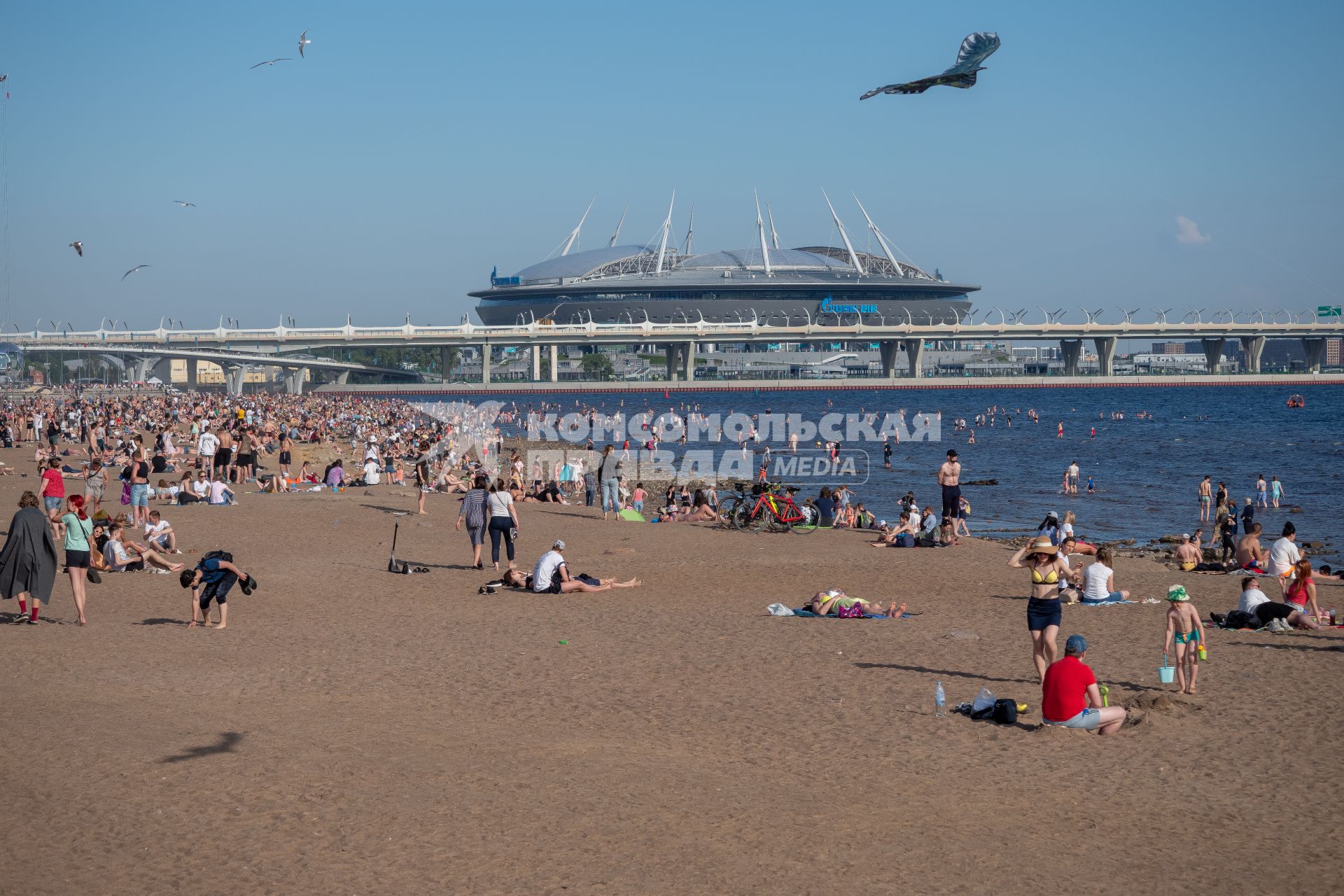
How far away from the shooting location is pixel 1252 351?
455 feet

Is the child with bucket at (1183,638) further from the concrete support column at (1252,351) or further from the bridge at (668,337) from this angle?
the concrete support column at (1252,351)

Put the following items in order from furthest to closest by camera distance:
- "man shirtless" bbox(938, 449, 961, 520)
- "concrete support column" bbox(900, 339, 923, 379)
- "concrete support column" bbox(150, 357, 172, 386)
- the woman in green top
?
"concrete support column" bbox(150, 357, 172, 386)
"concrete support column" bbox(900, 339, 923, 379)
"man shirtless" bbox(938, 449, 961, 520)
the woman in green top

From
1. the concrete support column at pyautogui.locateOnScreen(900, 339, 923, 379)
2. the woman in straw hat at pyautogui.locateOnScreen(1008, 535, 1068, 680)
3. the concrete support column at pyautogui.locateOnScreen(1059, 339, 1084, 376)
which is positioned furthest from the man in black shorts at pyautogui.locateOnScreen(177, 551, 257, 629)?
the concrete support column at pyautogui.locateOnScreen(1059, 339, 1084, 376)

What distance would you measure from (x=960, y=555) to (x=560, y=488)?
12.8m

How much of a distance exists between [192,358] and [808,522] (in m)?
101

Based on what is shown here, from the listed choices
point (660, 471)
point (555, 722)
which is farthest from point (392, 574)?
point (660, 471)

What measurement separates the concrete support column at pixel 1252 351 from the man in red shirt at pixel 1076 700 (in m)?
143

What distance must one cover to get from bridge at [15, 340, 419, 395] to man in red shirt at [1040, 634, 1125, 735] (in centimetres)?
10141

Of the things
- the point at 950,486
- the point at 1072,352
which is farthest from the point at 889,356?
the point at 950,486

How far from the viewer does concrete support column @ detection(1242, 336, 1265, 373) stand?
451ft

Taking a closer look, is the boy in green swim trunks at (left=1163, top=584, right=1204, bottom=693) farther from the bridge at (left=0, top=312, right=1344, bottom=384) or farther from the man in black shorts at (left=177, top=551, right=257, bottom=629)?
Result: the bridge at (left=0, top=312, right=1344, bottom=384)

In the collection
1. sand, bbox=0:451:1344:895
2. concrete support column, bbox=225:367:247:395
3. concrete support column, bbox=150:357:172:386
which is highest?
concrete support column, bbox=150:357:172:386

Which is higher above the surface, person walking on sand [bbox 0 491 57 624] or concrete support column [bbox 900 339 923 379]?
concrete support column [bbox 900 339 923 379]

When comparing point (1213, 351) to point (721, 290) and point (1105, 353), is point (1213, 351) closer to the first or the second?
point (1105, 353)
